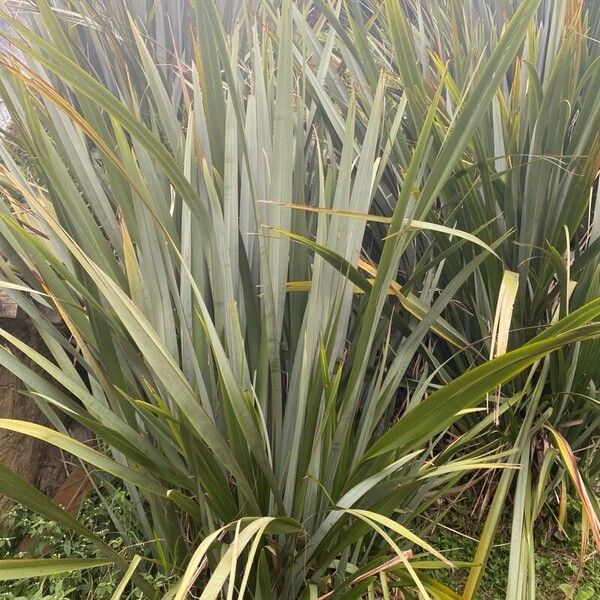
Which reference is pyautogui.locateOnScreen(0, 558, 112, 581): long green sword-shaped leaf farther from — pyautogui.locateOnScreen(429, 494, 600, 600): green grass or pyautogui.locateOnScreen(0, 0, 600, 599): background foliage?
pyautogui.locateOnScreen(429, 494, 600, 600): green grass

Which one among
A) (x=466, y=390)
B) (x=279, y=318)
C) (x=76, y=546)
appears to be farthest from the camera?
(x=76, y=546)

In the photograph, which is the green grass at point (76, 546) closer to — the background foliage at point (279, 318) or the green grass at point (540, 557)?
the background foliage at point (279, 318)

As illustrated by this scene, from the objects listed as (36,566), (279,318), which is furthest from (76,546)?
(279,318)

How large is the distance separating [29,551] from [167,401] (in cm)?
69

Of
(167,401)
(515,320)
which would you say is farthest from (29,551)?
(515,320)

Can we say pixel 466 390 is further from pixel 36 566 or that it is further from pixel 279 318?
A: pixel 36 566

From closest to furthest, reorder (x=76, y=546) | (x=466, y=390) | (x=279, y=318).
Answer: (x=466, y=390) → (x=279, y=318) → (x=76, y=546)

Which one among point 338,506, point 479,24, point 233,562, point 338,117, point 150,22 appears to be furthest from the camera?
point 150,22

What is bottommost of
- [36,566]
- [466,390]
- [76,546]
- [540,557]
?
[540,557]

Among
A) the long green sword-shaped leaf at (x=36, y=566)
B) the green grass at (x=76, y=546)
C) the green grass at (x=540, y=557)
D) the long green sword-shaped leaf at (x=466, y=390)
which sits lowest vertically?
the green grass at (x=540, y=557)

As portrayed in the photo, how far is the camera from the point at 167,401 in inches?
37.5

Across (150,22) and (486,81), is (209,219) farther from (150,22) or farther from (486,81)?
(150,22)

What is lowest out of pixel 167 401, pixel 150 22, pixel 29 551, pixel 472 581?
pixel 29 551


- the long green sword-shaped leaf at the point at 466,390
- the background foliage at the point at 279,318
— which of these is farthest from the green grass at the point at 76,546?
the long green sword-shaped leaf at the point at 466,390
